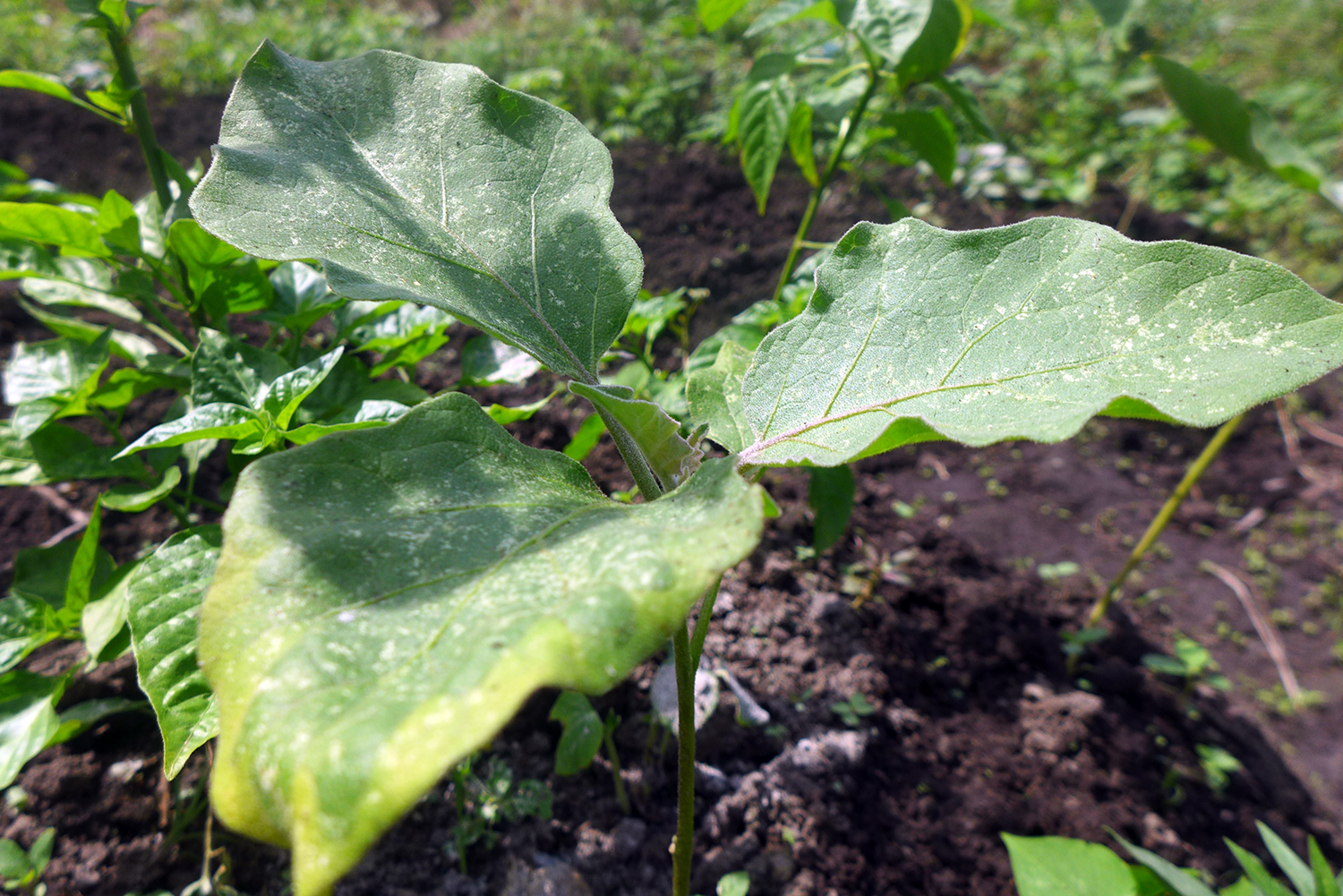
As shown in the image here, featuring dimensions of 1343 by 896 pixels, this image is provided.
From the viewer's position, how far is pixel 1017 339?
0.71 metres

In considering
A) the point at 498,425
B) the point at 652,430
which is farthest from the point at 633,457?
the point at 498,425

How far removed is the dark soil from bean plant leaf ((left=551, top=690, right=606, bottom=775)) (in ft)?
0.63

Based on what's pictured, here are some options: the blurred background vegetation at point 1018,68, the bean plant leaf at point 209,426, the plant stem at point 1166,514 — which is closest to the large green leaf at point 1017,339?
the bean plant leaf at point 209,426

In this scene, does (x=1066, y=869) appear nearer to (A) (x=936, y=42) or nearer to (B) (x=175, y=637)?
(B) (x=175, y=637)

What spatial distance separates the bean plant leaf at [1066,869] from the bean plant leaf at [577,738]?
31.4 inches

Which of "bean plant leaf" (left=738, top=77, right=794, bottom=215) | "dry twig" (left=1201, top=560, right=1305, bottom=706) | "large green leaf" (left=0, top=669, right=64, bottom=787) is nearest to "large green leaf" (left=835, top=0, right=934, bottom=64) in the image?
"bean plant leaf" (left=738, top=77, right=794, bottom=215)

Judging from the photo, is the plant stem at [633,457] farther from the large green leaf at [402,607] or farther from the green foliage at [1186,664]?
the green foliage at [1186,664]

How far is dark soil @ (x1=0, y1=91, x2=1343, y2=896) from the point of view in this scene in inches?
54.3

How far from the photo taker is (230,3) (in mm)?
7512

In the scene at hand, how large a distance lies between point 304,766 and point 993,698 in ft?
6.39

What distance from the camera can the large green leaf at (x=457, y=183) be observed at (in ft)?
2.65

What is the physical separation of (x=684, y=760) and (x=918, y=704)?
1204 millimetres

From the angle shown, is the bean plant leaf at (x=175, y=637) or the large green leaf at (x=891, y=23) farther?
the large green leaf at (x=891, y=23)

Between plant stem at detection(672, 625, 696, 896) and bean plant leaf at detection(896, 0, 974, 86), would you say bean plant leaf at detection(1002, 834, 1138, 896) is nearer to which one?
plant stem at detection(672, 625, 696, 896)
